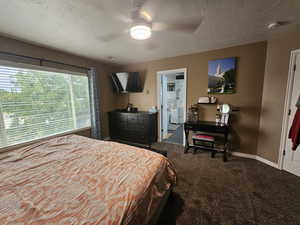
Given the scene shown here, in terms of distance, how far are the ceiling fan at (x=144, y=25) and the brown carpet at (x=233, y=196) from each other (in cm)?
225

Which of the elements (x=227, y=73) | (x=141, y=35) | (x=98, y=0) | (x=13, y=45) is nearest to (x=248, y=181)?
(x=227, y=73)

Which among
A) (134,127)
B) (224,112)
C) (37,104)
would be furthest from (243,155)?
(37,104)

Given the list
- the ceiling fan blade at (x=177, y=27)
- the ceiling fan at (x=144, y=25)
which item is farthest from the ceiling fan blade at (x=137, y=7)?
the ceiling fan blade at (x=177, y=27)

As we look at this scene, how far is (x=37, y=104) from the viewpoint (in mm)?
2404

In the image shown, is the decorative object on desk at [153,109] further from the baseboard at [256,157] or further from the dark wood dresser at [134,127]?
the baseboard at [256,157]

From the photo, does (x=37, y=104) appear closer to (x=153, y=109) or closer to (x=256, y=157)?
(x=153, y=109)

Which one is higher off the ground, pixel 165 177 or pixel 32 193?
pixel 32 193

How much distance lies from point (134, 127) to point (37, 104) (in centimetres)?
225

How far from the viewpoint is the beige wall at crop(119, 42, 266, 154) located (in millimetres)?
2498

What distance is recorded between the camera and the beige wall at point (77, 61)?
208 cm

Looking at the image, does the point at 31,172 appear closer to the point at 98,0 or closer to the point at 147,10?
the point at 98,0

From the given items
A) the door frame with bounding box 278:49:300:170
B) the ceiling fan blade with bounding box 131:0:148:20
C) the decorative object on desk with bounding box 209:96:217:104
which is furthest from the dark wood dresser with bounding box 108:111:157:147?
the door frame with bounding box 278:49:300:170

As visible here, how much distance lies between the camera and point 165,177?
1409mm

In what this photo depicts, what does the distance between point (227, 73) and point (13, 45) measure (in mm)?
4163
